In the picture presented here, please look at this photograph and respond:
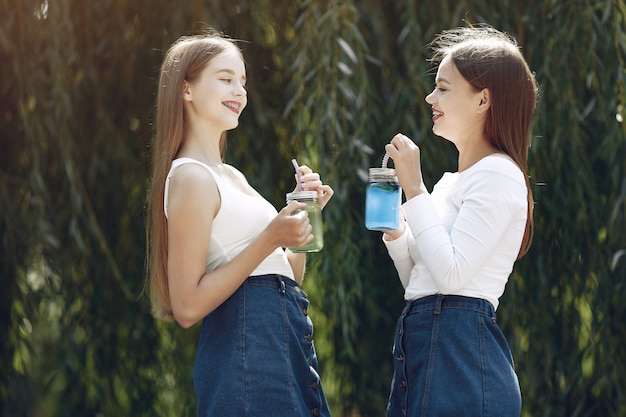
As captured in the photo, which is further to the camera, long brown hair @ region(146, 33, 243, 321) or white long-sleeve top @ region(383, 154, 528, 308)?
long brown hair @ region(146, 33, 243, 321)

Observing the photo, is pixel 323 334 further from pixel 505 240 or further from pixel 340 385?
pixel 505 240

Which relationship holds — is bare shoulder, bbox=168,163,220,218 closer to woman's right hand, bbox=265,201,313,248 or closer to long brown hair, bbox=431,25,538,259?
woman's right hand, bbox=265,201,313,248

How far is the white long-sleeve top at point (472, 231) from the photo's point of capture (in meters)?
1.91

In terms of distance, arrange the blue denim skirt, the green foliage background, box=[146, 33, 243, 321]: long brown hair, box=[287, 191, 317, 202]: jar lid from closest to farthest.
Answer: the blue denim skirt < box=[287, 191, 317, 202]: jar lid < box=[146, 33, 243, 321]: long brown hair < the green foliage background

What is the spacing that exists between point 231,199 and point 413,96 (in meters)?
1.35

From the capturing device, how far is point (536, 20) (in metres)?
3.32

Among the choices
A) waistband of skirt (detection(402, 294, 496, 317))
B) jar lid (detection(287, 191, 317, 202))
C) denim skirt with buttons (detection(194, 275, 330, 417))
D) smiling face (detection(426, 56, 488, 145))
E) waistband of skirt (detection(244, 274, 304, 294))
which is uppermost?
smiling face (detection(426, 56, 488, 145))

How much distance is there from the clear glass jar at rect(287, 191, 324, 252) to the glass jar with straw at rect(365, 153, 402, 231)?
0.37 ft

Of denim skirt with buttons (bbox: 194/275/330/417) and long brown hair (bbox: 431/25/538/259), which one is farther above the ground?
long brown hair (bbox: 431/25/538/259)

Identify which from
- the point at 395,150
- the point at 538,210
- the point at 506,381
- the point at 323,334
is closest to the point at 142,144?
the point at 323,334

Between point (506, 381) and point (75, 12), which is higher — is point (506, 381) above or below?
below

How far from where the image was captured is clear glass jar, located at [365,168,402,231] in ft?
6.73

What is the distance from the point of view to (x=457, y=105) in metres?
2.06

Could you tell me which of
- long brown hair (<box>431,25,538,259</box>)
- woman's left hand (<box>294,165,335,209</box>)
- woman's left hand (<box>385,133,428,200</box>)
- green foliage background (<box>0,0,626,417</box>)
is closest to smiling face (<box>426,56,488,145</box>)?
long brown hair (<box>431,25,538,259</box>)
